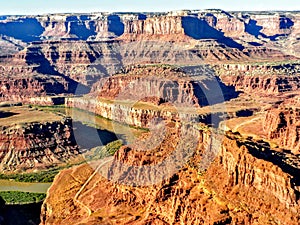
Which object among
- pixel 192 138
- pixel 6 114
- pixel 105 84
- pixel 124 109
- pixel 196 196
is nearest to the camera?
pixel 196 196

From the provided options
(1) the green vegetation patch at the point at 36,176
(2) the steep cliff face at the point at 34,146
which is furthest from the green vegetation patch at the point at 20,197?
(2) the steep cliff face at the point at 34,146

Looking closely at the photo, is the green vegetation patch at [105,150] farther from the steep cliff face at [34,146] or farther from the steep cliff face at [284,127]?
the steep cliff face at [284,127]

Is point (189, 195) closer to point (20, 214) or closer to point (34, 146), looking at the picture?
point (20, 214)

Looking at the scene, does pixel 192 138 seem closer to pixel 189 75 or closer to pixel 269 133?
pixel 269 133

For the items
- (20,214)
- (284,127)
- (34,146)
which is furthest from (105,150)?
(284,127)

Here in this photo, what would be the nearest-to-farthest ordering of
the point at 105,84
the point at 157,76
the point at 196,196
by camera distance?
the point at 196,196, the point at 157,76, the point at 105,84

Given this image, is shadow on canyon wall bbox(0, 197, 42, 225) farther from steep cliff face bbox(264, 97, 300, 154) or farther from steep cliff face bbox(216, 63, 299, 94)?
steep cliff face bbox(216, 63, 299, 94)

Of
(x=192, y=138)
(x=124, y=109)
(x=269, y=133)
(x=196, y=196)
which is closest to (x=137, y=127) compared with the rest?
(x=124, y=109)
